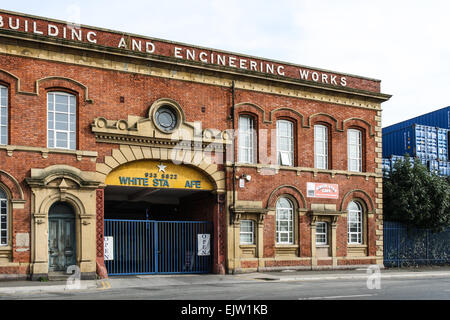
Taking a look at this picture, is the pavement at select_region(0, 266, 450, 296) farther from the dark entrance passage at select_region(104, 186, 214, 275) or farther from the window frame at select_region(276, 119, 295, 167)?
the window frame at select_region(276, 119, 295, 167)

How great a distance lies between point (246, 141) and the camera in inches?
986

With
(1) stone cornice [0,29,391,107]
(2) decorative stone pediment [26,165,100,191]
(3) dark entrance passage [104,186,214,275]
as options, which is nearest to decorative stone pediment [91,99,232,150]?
(2) decorative stone pediment [26,165,100,191]

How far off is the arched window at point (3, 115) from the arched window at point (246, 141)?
9.47 metres

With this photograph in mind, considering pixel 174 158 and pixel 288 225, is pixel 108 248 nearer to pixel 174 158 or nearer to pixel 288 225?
pixel 174 158

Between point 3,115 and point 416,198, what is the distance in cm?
1982

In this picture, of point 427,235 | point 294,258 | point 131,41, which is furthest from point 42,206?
point 427,235

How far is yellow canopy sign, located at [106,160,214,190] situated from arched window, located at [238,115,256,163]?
6.60 ft

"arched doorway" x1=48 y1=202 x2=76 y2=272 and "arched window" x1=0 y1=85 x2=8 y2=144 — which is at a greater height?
"arched window" x1=0 y1=85 x2=8 y2=144

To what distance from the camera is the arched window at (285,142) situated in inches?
1013

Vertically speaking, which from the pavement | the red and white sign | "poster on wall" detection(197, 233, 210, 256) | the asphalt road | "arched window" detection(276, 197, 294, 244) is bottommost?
the pavement

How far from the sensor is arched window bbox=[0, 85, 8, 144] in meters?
20.1

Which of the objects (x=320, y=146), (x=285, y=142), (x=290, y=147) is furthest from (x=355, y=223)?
(x=285, y=142)

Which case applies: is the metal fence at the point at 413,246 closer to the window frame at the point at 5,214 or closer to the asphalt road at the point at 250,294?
the asphalt road at the point at 250,294

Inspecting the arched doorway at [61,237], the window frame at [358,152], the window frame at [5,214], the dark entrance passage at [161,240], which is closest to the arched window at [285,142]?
the window frame at [358,152]
